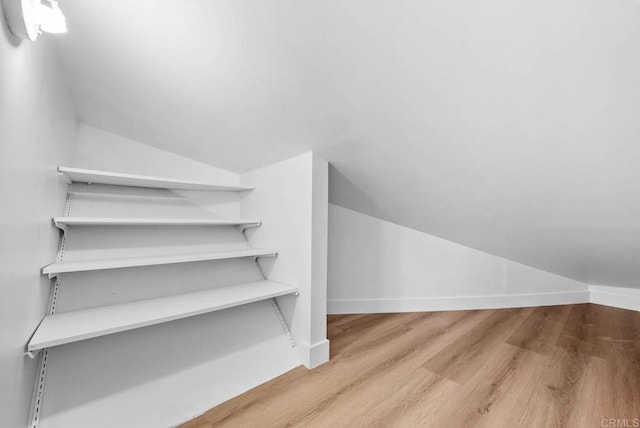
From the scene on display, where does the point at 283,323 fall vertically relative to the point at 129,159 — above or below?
below

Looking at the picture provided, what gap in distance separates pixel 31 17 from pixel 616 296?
491 cm

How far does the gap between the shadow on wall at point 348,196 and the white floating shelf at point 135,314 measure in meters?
0.90

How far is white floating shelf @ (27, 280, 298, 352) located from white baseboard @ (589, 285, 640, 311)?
374cm

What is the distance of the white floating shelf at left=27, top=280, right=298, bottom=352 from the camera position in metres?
0.95

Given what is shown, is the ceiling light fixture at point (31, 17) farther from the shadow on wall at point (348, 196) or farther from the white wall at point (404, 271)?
the white wall at point (404, 271)

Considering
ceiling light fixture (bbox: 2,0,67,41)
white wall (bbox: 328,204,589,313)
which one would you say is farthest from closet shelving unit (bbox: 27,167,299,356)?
white wall (bbox: 328,204,589,313)

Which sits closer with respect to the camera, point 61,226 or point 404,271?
point 61,226

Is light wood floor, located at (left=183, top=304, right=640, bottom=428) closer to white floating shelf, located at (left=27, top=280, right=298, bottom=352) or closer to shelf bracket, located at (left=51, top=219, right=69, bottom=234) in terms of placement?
white floating shelf, located at (left=27, top=280, right=298, bottom=352)

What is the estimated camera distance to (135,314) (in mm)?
1174

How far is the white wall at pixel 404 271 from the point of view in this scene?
2482 mm

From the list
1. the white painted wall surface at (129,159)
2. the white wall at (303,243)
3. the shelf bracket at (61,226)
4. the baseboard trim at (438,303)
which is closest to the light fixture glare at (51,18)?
the shelf bracket at (61,226)

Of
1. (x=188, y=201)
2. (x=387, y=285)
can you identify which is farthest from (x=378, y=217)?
(x=188, y=201)

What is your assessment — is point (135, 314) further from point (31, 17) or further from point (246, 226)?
point (31, 17)

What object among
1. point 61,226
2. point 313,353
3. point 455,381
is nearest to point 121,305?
point 61,226
